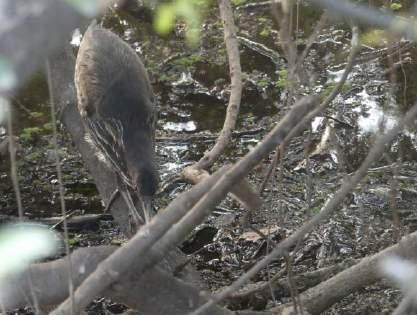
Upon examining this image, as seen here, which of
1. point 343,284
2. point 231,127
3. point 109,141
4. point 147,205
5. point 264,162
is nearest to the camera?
point 343,284

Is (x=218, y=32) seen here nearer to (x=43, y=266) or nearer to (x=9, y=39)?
(x=43, y=266)

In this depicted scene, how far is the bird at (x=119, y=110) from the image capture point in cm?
393

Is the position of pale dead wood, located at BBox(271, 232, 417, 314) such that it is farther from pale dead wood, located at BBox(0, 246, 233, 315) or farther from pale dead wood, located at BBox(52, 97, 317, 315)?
pale dead wood, located at BBox(52, 97, 317, 315)

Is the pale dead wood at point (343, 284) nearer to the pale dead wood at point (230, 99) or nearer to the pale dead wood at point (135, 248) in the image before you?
the pale dead wood at point (230, 99)

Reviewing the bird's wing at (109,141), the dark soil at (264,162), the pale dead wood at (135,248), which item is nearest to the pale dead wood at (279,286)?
the dark soil at (264,162)

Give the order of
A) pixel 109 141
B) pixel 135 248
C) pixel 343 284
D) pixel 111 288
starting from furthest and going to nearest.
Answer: pixel 109 141, pixel 343 284, pixel 111 288, pixel 135 248

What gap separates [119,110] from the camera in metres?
4.44

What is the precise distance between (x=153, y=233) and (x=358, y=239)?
9.24ft

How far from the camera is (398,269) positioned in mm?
2045

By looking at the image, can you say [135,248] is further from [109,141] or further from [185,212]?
[109,141]

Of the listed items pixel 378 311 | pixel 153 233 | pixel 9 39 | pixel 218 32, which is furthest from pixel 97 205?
pixel 9 39

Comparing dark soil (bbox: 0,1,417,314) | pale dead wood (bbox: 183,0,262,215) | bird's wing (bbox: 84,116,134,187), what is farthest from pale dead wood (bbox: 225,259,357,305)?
bird's wing (bbox: 84,116,134,187)

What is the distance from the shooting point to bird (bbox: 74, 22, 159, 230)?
3926mm

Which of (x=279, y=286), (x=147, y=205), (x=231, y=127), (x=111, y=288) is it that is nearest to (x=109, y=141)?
(x=147, y=205)
